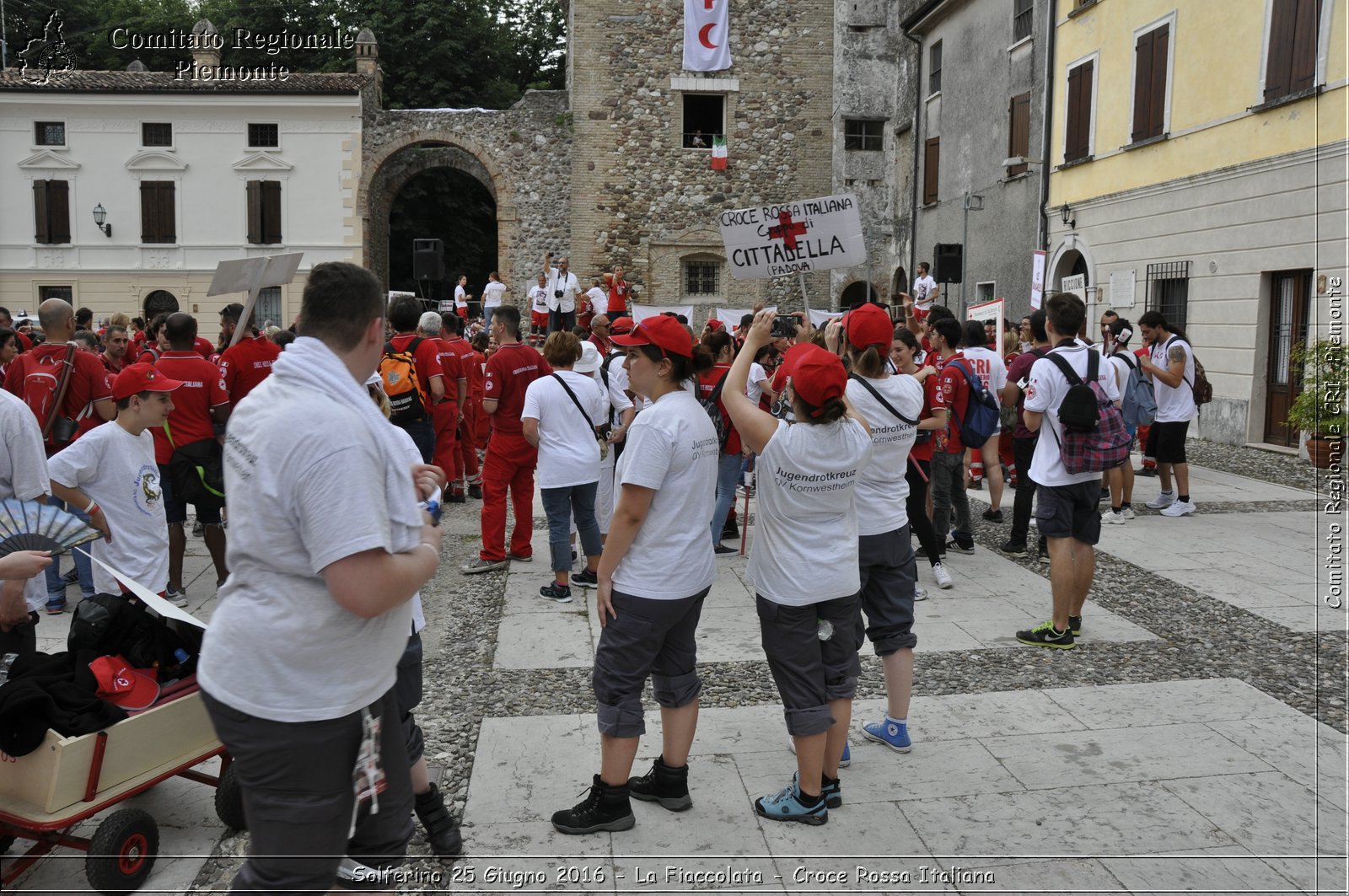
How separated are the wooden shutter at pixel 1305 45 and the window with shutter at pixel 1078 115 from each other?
16.5 ft

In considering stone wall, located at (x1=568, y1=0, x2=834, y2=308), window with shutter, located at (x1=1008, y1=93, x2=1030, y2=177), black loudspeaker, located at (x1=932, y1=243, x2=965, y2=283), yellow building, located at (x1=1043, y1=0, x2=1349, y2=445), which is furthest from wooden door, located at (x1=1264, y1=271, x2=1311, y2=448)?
stone wall, located at (x1=568, y1=0, x2=834, y2=308)

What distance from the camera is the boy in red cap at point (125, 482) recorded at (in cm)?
488

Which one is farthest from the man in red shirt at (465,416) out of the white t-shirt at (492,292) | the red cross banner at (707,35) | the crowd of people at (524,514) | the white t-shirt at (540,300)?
the red cross banner at (707,35)

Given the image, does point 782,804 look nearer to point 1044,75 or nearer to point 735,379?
point 735,379

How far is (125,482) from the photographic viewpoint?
4.96m

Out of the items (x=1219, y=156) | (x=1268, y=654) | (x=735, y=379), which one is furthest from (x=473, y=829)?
(x=1219, y=156)

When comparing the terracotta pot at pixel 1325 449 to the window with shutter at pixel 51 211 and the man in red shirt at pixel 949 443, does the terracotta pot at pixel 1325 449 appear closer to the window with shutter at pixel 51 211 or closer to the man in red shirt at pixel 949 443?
the man in red shirt at pixel 949 443

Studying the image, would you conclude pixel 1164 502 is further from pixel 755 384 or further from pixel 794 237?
pixel 794 237

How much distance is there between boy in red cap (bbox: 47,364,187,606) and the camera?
4879 mm

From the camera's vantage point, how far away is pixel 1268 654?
5531 millimetres

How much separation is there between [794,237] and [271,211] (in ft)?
87.1

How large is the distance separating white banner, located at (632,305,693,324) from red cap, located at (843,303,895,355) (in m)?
11.1

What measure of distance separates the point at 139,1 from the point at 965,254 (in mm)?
33883

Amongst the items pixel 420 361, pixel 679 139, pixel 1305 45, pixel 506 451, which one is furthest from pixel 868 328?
pixel 679 139
